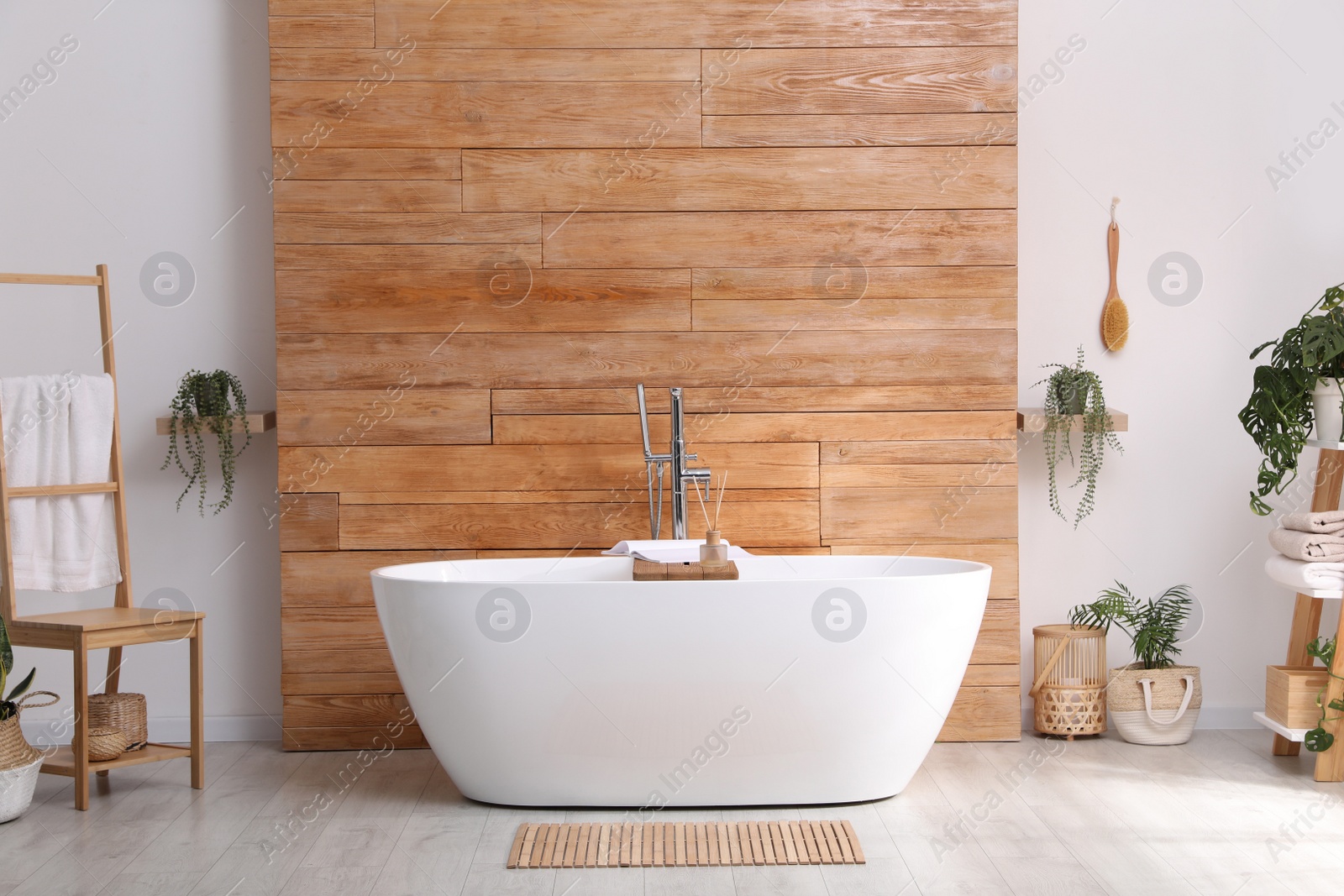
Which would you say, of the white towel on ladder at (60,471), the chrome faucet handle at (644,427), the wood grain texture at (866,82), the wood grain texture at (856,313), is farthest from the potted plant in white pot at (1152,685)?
the white towel on ladder at (60,471)

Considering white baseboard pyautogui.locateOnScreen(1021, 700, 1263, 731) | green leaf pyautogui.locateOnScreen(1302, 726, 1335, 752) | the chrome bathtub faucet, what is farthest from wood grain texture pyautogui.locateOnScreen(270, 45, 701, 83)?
green leaf pyautogui.locateOnScreen(1302, 726, 1335, 752)

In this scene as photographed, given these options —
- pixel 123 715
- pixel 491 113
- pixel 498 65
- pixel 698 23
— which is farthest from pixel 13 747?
pixel 698 23

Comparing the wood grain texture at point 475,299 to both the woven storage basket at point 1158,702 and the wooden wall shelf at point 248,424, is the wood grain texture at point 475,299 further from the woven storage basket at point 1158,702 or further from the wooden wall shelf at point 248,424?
the woven storage basket at point 1158,702

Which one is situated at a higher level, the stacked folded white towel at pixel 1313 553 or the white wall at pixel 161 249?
the white wall at pixel 161 249

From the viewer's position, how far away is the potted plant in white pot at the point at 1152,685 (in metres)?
3.36

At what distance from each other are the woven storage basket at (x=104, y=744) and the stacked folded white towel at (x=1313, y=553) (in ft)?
10.7

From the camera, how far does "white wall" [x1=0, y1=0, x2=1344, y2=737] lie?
3549mm

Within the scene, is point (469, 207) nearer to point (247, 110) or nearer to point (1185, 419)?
point (247, 110)

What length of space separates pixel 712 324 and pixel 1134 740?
1.81 meters

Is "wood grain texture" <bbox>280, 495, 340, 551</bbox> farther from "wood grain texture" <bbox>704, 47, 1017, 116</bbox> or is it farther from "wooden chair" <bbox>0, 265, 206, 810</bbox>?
"wood grain texture" <bbox>704, 47, 1017, 116</bbox>

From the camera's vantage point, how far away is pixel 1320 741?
117 inches

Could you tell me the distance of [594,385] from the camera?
342 centimetres

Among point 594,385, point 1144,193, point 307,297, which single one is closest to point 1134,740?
point 1144,193

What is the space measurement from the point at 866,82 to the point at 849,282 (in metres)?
0.61
